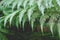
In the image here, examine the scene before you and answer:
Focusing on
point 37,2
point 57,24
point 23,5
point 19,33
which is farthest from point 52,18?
point 19,33

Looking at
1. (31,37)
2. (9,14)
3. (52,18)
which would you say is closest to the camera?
(52,18)

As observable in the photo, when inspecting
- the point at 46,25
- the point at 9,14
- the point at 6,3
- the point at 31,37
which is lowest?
the point at 31,37

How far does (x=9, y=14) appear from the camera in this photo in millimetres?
1511

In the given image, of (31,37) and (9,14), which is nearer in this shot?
(9,14)

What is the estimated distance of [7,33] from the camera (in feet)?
5.31

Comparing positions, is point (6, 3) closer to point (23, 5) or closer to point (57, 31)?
point (23, 5)

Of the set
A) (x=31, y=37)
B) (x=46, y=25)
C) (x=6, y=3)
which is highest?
(x=6, y=3)

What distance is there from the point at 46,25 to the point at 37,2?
0.68 feet

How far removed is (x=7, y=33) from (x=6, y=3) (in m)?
0.28

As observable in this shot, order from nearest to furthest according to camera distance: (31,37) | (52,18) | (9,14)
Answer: (52,18) < (9,14) < (31,37)

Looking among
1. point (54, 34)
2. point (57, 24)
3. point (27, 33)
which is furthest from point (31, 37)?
point (57, 24)

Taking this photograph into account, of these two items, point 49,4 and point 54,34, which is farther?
point 54,34

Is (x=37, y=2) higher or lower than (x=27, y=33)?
higher

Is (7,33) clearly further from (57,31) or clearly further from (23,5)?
(57,31)
